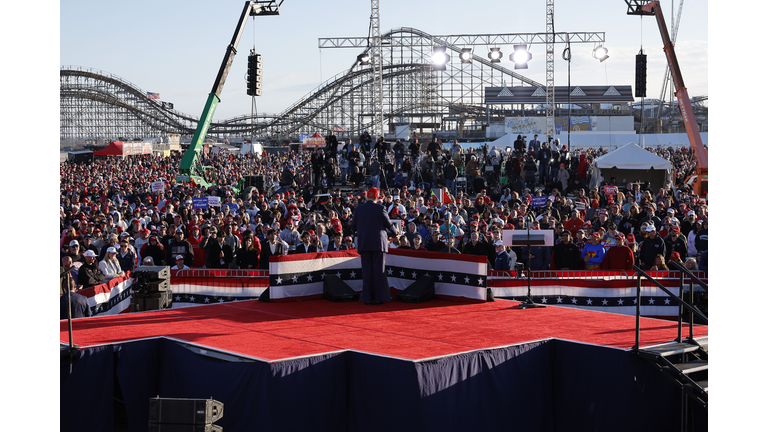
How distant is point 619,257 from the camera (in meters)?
10.5

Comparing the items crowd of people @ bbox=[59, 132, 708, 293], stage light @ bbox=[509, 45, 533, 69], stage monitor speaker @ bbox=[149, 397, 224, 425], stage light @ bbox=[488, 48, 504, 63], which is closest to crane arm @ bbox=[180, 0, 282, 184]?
crowd of people @ bbox=[59, 132, 708, 293]

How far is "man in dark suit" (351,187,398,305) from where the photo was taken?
829cm

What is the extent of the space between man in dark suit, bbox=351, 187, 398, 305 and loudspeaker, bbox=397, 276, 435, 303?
256mm

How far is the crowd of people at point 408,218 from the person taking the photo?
11016 mm

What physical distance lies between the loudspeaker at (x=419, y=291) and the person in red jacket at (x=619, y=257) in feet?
10.5

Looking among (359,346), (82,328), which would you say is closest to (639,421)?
(359,346)

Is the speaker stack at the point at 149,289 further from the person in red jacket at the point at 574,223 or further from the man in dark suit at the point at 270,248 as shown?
the person in red jacket at the point at 574,223

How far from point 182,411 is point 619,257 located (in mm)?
7543

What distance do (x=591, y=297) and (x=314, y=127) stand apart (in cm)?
6339

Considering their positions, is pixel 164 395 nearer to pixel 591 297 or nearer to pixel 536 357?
pixel 536 357

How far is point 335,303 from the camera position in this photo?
8.92 m

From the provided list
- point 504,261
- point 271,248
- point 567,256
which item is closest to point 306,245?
point 271,248

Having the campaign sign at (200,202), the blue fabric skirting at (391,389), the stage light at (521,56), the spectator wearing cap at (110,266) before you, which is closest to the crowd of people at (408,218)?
the spectator wearing cap at (110,266)

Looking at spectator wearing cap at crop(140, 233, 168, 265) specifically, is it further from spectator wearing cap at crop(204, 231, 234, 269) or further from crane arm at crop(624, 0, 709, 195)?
crane arm at crop(624, 0, 709, 195)
